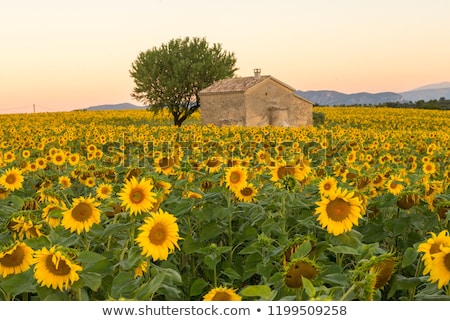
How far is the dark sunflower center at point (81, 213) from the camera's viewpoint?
3.28m

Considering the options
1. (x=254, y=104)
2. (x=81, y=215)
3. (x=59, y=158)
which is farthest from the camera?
(x=254, y=104)

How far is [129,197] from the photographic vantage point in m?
3.33

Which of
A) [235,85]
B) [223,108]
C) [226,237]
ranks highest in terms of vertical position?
[235,85]

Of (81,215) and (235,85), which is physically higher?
(235,85)

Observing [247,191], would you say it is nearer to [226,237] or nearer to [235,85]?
[226,237]

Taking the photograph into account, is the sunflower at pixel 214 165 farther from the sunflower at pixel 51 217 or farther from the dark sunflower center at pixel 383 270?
the dark sunflower center at pixel 383 270

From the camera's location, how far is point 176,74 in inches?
1572

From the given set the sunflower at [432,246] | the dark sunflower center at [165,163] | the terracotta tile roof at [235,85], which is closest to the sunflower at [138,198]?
the sunflower at [432,246]

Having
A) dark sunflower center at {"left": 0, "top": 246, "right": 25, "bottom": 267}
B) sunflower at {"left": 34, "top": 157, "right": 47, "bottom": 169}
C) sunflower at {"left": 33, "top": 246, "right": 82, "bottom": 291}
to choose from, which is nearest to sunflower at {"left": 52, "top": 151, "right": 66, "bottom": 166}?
sunflower at {"left": 34, "top": 157, "right": 47, "bottom": 169}

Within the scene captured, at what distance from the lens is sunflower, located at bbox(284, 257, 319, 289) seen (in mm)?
2445

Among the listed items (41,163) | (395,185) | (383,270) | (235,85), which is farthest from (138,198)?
(235,85)

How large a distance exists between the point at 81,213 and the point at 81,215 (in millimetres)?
13
